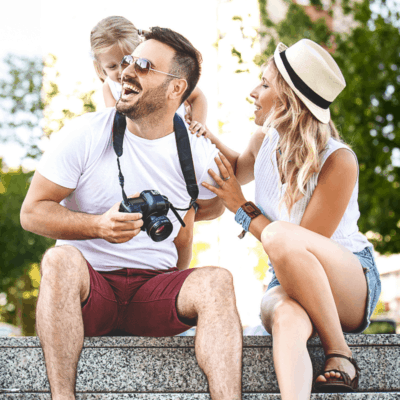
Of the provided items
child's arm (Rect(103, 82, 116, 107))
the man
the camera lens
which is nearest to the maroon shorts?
the man

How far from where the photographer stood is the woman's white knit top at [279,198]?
2730 mm

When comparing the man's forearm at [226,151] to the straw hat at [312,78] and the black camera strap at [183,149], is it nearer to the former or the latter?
the black camera strap at [183,149]

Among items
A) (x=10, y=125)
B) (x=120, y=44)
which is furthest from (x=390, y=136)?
(x=10, y=125)

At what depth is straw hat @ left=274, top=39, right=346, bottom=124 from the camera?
2836 millimetres

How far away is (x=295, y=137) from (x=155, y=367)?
145 cm

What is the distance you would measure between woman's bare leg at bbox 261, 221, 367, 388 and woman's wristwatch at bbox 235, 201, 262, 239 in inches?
15.1

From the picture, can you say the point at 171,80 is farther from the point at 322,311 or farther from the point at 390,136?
the point at 390,136

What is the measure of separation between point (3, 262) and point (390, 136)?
34.4 ft

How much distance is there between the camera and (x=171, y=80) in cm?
303

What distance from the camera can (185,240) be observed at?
3258 mm

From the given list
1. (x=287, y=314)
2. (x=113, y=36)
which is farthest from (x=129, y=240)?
(x=113, y=36)

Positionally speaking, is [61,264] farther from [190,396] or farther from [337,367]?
[337,367]

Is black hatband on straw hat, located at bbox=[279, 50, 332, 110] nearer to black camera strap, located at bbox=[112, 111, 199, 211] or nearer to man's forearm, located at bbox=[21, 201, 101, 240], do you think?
black camera strap, located at bbox=[112, 111, 199, 211]

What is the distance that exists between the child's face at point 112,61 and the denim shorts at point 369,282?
1.94 meters
